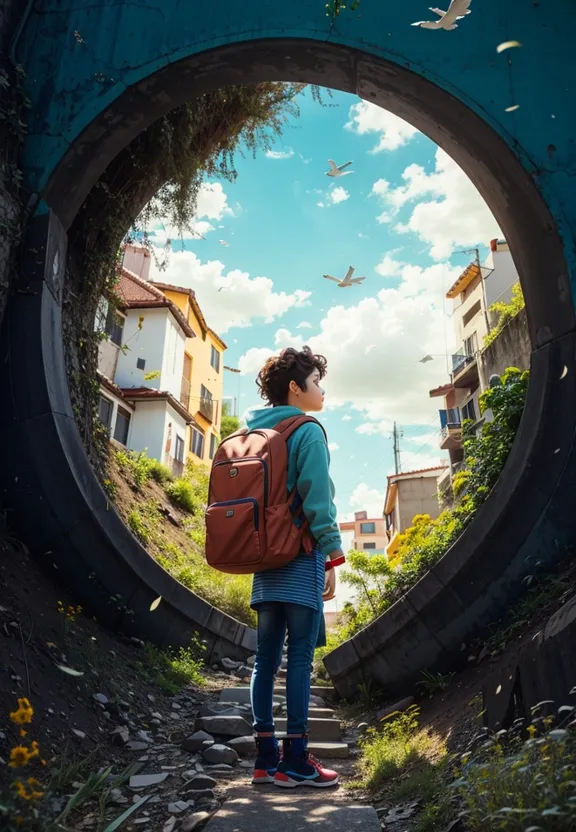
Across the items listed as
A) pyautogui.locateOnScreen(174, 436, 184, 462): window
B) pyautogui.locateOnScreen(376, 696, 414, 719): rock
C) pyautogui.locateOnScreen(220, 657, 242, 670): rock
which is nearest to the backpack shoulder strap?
pyautogui.locateOnScreen(376, 696, 414, 719): rock

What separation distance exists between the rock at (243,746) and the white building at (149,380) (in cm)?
1759

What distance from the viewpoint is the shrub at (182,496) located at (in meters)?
14.4

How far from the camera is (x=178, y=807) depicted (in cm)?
241

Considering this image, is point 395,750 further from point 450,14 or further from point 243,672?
point 450,14

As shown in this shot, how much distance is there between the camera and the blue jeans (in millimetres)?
2701

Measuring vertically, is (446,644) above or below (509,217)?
below

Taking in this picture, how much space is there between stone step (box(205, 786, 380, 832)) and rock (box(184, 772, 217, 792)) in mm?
124

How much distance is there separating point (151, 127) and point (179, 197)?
85 cm

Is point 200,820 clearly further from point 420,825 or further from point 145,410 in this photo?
point 145,410

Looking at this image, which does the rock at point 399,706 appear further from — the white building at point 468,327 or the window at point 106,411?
the white building at point 468,327

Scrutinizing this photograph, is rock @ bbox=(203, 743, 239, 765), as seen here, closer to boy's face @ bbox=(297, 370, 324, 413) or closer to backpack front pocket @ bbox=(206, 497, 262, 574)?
backpack front pocket @ bbox=(206, 497, 262, 574)

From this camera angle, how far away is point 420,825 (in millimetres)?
2014

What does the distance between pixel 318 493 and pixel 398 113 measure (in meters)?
3.54

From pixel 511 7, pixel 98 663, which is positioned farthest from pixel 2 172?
pixel 511 7
